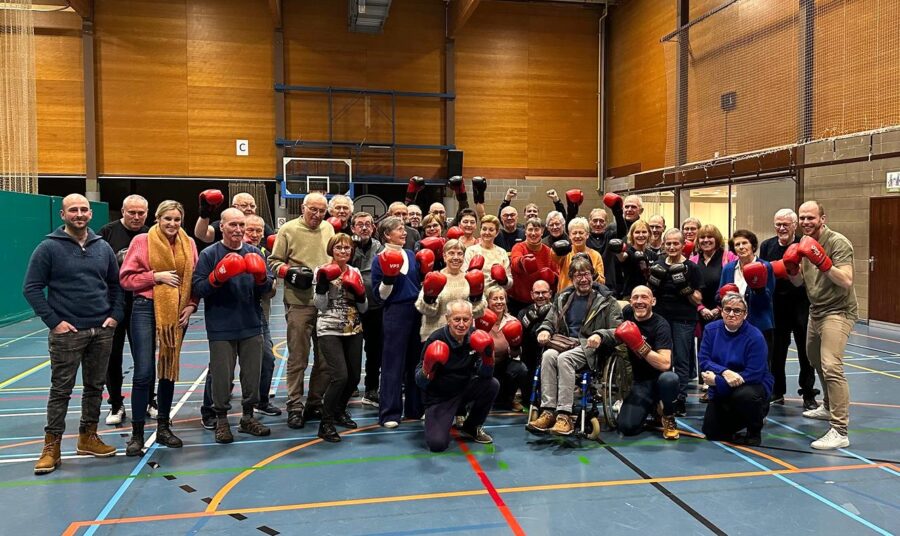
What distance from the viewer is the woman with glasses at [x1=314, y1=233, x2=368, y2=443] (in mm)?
4285

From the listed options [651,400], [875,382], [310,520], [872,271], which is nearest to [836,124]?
[872,271]

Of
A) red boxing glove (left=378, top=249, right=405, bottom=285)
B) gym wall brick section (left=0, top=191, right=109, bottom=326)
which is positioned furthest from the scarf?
gym wall brick section (left=0, top=191, right=109, bottom=326)

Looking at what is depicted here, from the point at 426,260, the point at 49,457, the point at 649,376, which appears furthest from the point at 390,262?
the point at 49,457

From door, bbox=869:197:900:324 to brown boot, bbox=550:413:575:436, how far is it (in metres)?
7.18

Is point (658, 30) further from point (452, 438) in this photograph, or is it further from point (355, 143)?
point (452, 438)

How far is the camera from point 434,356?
3930mm

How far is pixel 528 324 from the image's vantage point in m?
4.80

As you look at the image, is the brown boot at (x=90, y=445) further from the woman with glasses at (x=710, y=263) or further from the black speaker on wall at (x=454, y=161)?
the black speaker on wall at (x=454, y=161)

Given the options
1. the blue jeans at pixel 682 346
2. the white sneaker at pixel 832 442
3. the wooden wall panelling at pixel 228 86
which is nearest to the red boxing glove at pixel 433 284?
the blue jeans at pixel 682 346

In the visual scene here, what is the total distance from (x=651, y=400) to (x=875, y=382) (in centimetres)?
298

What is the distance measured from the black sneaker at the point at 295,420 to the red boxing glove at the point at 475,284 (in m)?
1.57

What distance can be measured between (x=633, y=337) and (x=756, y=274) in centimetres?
106

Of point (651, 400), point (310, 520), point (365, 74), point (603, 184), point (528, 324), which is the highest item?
point (365, 74)

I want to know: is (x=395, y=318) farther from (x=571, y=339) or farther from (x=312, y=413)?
(x=571, y=339)
